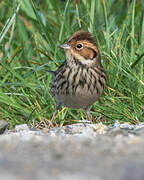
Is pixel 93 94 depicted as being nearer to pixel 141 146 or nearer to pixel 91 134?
pixel 91 134

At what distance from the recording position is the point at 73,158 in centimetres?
221

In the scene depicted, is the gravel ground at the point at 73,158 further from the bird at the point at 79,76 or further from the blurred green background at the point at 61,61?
the blurred green background at the point at 61,61

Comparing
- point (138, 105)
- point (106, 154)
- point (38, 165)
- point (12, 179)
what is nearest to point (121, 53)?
point (138, 105)

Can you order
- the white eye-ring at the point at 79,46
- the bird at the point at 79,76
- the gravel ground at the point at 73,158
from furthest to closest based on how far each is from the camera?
the white eye-ring at the point at 79,46 → the bird at the point at 79,76 → the gravel ground at the point at 73,158

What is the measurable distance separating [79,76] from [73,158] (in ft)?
6.78

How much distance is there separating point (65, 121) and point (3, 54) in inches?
53.5

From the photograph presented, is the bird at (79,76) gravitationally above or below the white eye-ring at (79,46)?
below

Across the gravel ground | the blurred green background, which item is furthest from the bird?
the gravel ground

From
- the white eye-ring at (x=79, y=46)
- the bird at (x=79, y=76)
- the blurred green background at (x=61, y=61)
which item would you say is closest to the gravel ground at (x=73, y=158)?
the bird at (x=79, y=76)

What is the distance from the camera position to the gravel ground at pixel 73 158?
1848 millimetres

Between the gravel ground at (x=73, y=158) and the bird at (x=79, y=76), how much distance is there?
46.7 inches

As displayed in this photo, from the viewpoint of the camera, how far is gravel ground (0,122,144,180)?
1.85 metres

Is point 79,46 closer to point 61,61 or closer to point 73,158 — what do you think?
point 61,61

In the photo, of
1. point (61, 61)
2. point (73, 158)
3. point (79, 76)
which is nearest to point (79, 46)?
point (79, 76)
